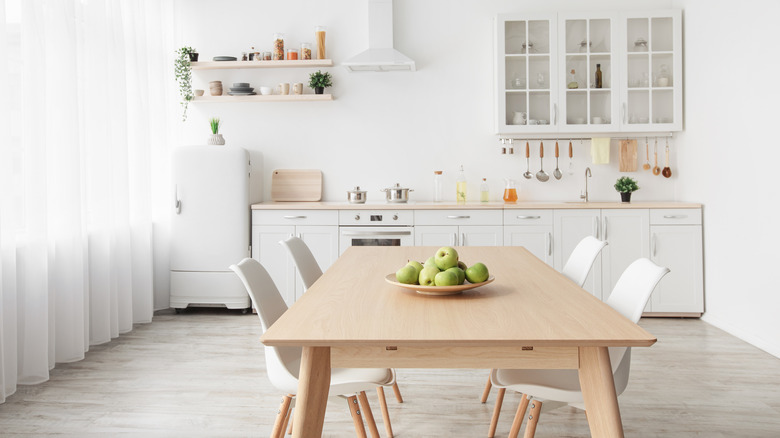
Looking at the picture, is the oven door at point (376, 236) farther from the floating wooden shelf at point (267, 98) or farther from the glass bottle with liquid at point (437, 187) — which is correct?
the floating wooden shelf at point (267, 98)

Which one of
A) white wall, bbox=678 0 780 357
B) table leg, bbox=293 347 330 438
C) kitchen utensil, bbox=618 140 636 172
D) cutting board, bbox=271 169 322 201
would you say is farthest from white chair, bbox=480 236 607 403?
cutting board, bbox=271 169 322 201

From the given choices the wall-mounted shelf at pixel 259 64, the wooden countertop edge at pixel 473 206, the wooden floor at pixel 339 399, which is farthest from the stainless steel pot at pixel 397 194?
the wooden floor at pixel 339 399

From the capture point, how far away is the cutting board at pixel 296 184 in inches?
217

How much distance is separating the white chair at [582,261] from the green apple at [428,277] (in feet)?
3.13

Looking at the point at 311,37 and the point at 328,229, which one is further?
the point at 311,37

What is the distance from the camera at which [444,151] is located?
216 inches

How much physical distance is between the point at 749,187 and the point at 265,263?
3.67 m

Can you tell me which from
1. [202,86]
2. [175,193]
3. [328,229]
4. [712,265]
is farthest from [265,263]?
[712,265]

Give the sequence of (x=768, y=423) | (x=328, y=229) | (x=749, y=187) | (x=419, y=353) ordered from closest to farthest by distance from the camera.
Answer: (x=419, y=353), (x=768, y=423), (x=749, y=187), (x=328, y=229)

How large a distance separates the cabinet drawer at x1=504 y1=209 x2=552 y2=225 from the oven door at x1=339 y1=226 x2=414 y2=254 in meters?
0.79

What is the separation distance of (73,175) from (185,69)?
1.94 metres

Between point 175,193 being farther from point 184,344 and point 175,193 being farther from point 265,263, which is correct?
point 184,344

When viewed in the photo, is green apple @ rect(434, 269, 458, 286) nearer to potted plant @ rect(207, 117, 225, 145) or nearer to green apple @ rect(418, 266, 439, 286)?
green apple @ rect(418, 266, 439, 286)

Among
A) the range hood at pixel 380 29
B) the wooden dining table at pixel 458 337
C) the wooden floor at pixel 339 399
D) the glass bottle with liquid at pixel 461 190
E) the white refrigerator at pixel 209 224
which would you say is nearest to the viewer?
the wooden dining table at pixel 458 337
